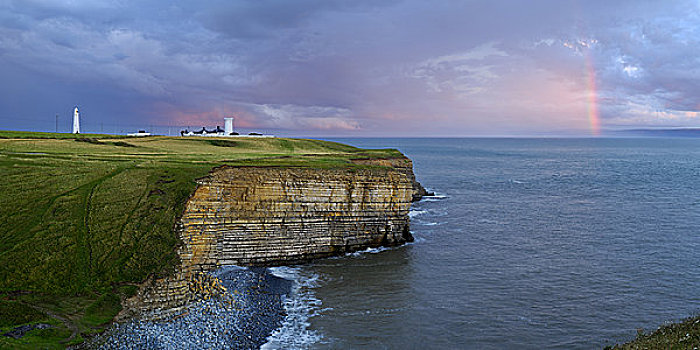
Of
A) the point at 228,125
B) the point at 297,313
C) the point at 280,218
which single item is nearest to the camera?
the point at 297,313

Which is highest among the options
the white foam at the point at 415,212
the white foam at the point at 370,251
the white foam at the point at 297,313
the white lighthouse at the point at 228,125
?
the white lighthouse at the point at 228,125

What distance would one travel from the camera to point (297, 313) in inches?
965

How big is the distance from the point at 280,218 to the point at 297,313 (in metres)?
9.98

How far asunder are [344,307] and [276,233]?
9537 mm

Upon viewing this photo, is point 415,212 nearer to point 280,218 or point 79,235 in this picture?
point 280,218

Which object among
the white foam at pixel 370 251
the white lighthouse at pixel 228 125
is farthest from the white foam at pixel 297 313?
the white lighthouse at pixel 228 125

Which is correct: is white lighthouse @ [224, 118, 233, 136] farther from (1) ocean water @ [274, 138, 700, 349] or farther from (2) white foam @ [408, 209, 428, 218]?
(1) ocean water @ [274, 138, 700, 349]

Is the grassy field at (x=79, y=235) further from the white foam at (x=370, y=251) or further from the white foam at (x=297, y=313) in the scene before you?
the white foam at (x=370, y=251)

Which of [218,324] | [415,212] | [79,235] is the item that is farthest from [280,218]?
[415,212]

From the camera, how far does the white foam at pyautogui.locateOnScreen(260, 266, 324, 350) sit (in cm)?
2110

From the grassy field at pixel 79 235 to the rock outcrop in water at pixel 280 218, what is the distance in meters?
1.45

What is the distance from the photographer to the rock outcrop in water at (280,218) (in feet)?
96.1

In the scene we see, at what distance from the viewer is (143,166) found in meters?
36.8

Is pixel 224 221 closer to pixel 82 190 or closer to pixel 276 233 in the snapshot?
pixel 276 233
